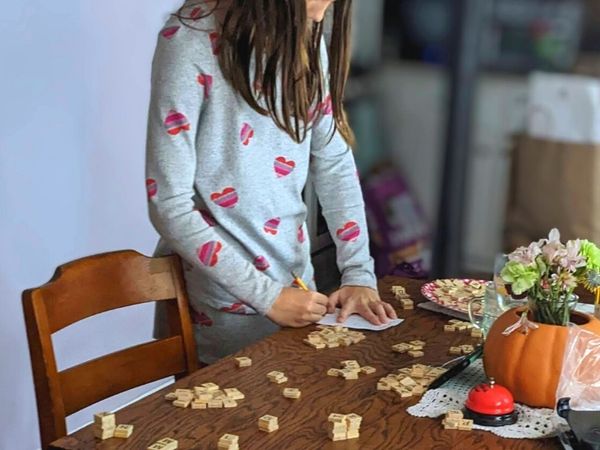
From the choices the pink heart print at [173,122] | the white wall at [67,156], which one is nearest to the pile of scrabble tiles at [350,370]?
the pink heart print at [173,122]

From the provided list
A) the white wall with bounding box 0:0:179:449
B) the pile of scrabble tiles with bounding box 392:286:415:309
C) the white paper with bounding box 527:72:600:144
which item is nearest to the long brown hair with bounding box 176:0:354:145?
the pile of scrabble tiles with bounding box 392:286:415:309

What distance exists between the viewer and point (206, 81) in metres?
1.47

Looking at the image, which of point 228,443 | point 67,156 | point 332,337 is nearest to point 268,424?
point 228,443

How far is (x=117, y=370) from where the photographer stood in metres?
1.46

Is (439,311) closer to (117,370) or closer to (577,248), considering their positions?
(577,248)

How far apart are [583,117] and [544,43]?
0.25 metres

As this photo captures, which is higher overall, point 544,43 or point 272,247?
point 544,43

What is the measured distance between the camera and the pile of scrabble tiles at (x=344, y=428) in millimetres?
1105

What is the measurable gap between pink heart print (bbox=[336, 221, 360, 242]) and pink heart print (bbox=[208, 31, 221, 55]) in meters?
0.43

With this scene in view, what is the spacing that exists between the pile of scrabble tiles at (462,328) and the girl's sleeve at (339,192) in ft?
0.73

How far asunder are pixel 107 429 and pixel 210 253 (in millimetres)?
433

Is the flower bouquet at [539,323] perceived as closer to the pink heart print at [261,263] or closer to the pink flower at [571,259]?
the pink flower at [571,259]

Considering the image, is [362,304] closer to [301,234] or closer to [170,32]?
[301,234]

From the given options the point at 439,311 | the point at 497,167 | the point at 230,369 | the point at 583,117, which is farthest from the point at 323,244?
the point at 230,369
